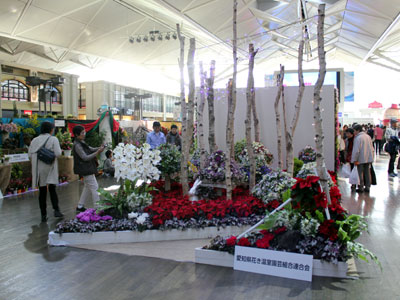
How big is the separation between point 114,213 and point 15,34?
1420 cm

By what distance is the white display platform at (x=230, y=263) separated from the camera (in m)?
3.30

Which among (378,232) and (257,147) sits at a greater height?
(257,147)

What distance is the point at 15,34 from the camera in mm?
15406

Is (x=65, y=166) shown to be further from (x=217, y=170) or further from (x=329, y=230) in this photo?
(x=329, y=230)

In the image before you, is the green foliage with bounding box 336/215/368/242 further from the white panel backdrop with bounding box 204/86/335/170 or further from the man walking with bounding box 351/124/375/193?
the white panel backdrop with bounding box 204/86/335/170

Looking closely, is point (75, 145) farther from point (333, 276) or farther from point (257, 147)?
point (333, 276)

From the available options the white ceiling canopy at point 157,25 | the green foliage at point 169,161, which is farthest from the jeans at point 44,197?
the white ceiling canopy at point 157,25

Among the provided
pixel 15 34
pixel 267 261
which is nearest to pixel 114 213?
pixel 267 261

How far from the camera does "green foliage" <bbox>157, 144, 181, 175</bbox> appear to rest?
6.15 metres

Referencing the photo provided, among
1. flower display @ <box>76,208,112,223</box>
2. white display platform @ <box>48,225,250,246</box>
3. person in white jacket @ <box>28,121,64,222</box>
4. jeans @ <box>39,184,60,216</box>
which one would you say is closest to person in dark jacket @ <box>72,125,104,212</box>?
person in white jacket @ <box>28,121,64,222</box>

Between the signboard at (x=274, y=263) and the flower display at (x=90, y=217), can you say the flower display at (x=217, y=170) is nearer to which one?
the flower display at (x=90, y=217)

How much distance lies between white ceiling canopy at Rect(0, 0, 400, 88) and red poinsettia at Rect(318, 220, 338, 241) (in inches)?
322

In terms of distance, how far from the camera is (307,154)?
8.10 metres

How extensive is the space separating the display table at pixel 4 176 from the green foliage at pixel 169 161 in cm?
406
